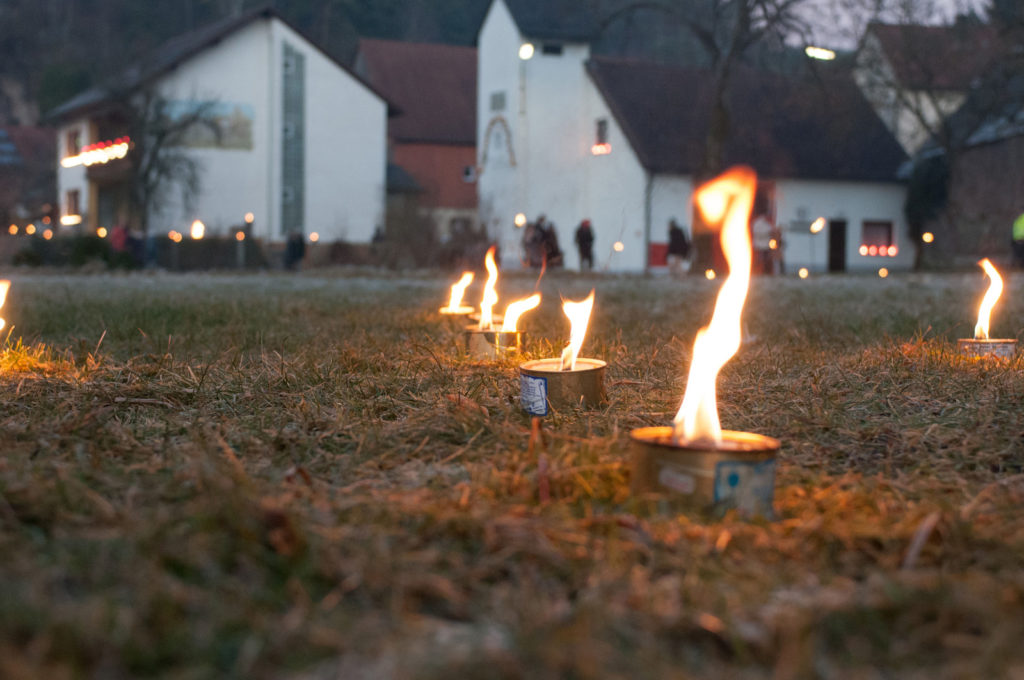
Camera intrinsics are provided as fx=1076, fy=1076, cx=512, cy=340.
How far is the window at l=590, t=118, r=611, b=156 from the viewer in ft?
120

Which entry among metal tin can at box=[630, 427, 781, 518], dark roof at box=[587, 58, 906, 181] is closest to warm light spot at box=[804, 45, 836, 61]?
dark roof at box=[587, 58, 906, 181]

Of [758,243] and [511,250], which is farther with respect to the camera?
[511,250]

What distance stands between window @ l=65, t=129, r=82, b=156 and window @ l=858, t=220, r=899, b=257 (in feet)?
96.9

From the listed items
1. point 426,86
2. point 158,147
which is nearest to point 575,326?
point 158,147

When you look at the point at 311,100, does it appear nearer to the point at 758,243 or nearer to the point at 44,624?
the point at 758,243

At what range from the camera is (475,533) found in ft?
7.68

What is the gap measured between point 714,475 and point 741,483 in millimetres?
68

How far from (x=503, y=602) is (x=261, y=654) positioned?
1.56ft

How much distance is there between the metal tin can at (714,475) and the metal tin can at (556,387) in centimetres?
125

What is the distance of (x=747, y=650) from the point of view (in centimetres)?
180

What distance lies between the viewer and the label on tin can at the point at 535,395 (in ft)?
12.6

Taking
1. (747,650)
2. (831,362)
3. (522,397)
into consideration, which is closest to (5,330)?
(522,397)

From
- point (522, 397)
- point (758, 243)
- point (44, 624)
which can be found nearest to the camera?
point (44, 624)

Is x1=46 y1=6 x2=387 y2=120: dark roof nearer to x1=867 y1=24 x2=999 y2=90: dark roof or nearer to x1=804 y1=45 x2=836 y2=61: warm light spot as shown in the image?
x1=867 y1=24 x2=999 y2=90: dark roof
